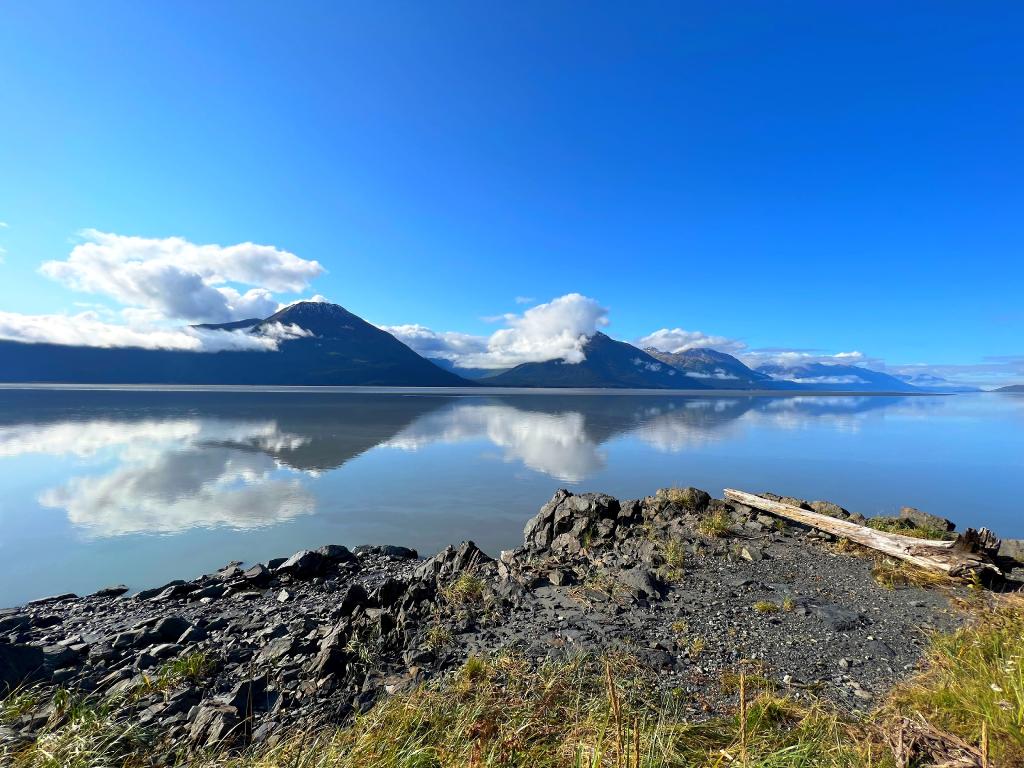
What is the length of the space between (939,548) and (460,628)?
1078 centimetres

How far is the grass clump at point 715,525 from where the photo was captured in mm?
12320

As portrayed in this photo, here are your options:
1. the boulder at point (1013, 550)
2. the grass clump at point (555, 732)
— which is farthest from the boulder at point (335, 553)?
the boulder at point (1013, 550)

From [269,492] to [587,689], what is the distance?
21.0 m

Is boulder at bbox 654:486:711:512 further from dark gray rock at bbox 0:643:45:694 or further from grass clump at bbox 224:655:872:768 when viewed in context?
dark gray rock at bbox 0:643:45:694

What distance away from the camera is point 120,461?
2923 centimetres

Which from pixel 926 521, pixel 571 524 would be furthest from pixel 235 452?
pixel 926 521

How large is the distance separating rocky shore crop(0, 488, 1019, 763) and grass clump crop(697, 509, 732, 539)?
4 centimetres

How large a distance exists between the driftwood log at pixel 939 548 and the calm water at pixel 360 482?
32.5ft

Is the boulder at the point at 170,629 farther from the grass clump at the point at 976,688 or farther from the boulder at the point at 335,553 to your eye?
the grass clump at the point at 976,688

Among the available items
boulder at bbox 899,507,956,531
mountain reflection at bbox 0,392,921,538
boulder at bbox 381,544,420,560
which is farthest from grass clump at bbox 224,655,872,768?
mountain reflection at bbox 0,392,921,538

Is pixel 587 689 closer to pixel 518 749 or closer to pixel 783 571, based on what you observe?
pixel 518 749

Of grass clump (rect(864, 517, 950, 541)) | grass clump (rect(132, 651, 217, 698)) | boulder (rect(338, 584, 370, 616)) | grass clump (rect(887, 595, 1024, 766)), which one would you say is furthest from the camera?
grass clump (rect(864, 517, 950, 541))

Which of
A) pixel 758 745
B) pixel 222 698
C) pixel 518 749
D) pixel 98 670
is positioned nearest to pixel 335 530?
pixel 98 670

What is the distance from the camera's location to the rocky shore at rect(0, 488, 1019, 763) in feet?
21.0
